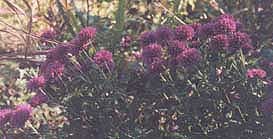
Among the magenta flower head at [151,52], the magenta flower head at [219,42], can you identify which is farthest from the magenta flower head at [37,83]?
the magenta flower head at [219,42]

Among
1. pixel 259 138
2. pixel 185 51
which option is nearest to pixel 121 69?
pixel 185 51

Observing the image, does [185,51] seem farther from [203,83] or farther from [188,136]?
[188,136]

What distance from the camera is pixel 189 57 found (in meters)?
2.10

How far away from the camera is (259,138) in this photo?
221 centimetres

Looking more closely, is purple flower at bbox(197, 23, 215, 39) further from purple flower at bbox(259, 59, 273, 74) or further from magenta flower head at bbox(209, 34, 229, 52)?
purple flower at bbox(259, 59, 273, 74)

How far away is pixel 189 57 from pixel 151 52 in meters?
0.15

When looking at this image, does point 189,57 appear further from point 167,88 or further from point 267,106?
point 267,106

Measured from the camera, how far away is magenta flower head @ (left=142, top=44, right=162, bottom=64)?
2164mm

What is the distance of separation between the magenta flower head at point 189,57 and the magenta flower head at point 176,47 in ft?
0.08

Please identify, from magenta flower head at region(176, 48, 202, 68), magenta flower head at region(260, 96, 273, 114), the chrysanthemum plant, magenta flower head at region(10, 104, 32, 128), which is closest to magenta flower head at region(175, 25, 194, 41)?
the chrysanthemum plant

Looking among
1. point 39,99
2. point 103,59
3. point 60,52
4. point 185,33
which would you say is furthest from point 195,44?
point 39,99

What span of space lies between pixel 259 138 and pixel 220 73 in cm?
27

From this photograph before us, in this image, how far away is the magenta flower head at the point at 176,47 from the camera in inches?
85.3

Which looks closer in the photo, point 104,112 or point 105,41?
point 104,112
